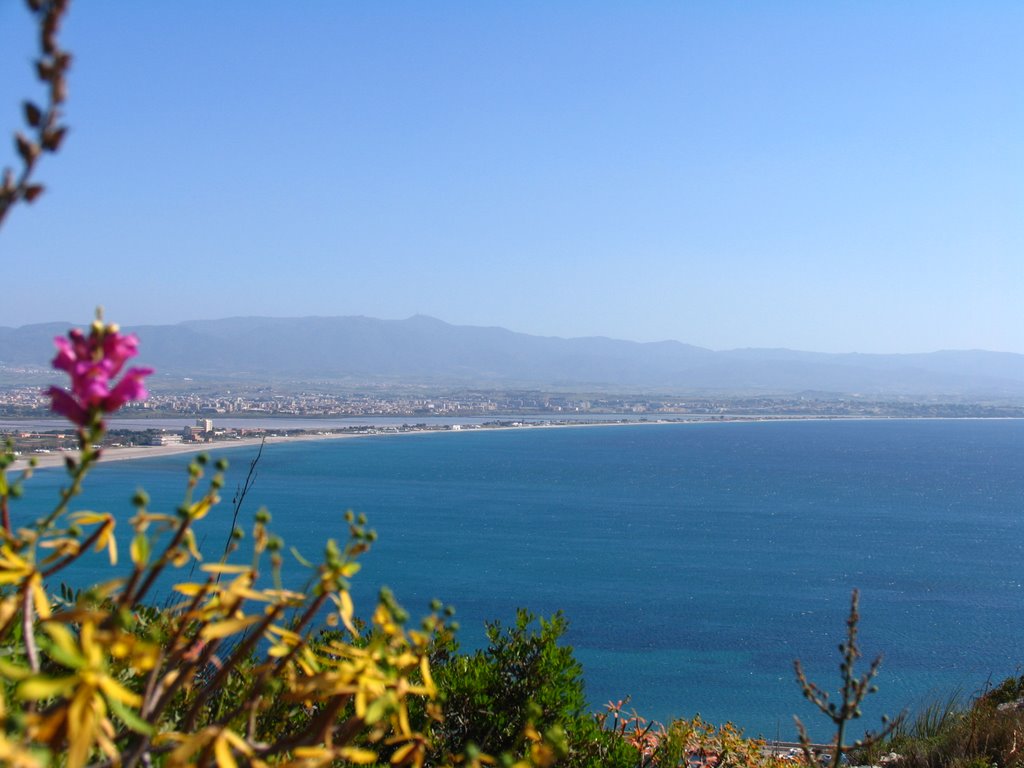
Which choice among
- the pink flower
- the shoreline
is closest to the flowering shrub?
the pink flower

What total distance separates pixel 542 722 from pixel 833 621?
2202cm

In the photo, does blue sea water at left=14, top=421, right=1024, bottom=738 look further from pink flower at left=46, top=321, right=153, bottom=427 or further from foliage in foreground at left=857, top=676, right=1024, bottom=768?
pink flower at left=46, top=321, right=153, bottom=427

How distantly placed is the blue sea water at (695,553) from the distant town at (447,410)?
17.4m

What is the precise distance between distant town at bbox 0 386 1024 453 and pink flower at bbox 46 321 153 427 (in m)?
60.1

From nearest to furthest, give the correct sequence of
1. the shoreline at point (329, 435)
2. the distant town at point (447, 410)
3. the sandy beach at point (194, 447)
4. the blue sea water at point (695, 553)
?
the blue sea water at point (695, 553)
the sandy beach at point (194, 447)
the shoreline at point (329, 435)
the distant town at point (447, 410)

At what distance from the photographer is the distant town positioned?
76812 mm

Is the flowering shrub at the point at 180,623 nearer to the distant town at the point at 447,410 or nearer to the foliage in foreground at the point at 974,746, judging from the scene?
the foliage in foreground at the point at 974,746

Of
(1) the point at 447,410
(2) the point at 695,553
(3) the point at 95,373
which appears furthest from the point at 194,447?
(1) the point at 447,410

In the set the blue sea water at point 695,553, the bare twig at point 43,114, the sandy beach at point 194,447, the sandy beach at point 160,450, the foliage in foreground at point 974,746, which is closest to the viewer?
the bare twig at point 43,114

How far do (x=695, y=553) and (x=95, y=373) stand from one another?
31195mm

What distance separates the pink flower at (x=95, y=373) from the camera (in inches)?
45.5

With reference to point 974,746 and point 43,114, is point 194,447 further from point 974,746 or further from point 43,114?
point 43,114

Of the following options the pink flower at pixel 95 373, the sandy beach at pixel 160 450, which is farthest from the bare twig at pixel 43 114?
the sandy beach at pixel 160 450

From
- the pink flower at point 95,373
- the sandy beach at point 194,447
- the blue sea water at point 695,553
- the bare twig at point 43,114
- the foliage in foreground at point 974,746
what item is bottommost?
the blue sea water at point 695,553
